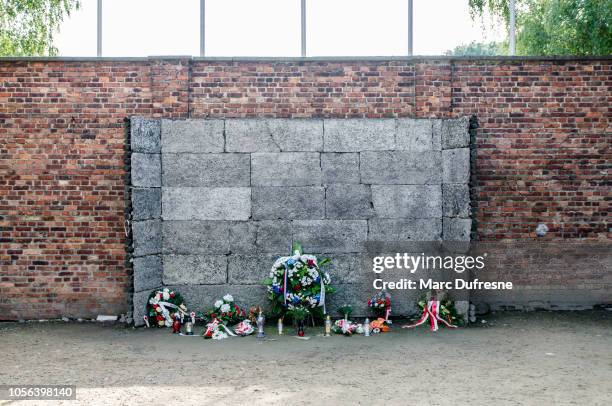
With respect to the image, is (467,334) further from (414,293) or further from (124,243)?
(124,243)

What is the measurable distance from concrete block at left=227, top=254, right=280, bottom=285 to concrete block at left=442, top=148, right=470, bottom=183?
2783 millimetres

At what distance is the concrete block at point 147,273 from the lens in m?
7.82

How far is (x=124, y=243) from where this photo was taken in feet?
27.2

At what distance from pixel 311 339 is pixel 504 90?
15.3 feet

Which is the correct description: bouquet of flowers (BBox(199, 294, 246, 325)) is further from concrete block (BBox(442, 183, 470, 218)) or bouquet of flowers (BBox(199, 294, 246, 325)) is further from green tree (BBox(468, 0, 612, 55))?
green tree (BBox(468, 0, 612, 55))

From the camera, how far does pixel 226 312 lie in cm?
785

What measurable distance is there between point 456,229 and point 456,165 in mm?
917

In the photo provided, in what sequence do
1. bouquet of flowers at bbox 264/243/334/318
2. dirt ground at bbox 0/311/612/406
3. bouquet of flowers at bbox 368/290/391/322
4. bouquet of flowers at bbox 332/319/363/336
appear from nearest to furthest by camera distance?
dirt ground at bbox 0/311/612/406
bouquet of flowers at bbox 332/319/363/336
bouquet of flowers at bbox 264/243/334/318
bouquet of flowers at bbox 368/290/391/322

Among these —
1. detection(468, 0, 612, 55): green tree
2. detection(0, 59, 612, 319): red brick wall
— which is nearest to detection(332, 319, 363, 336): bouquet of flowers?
detection(0, 59, 612, 319): red brick wall

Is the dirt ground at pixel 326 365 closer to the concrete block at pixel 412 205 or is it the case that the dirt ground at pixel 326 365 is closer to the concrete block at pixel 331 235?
the concrete block at pixel 331 235

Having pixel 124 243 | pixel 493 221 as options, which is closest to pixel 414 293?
pixel 493 221

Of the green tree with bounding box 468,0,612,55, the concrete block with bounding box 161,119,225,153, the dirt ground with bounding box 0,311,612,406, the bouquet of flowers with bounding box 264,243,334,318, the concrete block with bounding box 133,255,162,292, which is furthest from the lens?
the green tree with bounding box 468,0,612,55

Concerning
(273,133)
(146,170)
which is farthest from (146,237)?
(273,133)

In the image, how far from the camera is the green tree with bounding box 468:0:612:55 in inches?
447
